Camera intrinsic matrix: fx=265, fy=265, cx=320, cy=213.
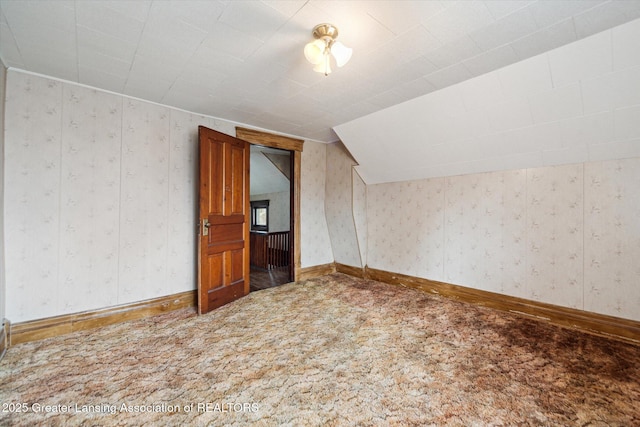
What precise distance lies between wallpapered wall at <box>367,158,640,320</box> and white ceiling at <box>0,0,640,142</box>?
4.79ft

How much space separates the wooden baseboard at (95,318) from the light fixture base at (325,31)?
3.18 meters

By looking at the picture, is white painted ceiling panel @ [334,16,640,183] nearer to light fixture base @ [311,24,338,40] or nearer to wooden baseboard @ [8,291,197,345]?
light fixture base @ [311,24,338,40]

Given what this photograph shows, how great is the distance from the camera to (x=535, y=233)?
296 cm

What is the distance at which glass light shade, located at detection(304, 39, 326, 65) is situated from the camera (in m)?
1.83

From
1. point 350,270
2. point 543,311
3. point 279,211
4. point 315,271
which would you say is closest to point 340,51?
point 543,311

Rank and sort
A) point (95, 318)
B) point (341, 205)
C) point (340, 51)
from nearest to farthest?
1. point (340, 51)
2. point (95, 318)
3. point (341, 205)

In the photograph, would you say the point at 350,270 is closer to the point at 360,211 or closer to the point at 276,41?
the point at 360,211

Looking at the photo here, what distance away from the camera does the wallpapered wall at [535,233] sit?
8.18 ft

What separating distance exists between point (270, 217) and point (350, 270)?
11.0 feet

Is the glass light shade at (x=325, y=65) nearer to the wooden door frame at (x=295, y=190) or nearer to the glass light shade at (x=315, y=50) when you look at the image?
the glass light shade at (x=315, y=50)

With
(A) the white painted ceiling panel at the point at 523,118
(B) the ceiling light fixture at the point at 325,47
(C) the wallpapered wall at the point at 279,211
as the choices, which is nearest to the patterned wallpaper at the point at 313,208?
(A) the white painted ceiling panel at the point at 523,118

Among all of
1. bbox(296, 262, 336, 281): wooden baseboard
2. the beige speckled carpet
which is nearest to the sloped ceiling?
the beige speckled carpet

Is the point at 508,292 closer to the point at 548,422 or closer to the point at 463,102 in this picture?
the point at 548,422

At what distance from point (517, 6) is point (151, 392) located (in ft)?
11.2
